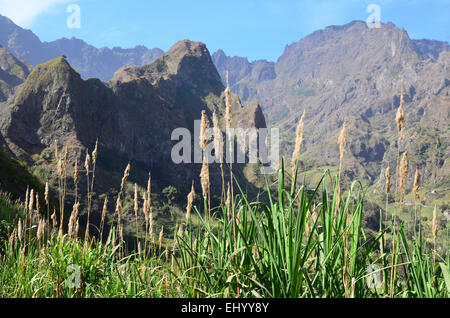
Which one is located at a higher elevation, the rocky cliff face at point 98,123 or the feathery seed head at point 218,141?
the rocky cliff face at point 98,123

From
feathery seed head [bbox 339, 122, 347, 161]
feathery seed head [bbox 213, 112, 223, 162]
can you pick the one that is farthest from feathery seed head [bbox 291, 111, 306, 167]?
feathery seed head [bbox 213, 112, 223, 162]

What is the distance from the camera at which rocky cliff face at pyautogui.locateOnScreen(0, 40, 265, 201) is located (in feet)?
386

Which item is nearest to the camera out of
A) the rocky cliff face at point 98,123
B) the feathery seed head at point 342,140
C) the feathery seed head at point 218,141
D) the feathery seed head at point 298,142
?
the feathery seed head at point 298,142

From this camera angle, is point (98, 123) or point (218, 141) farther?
point (98, 123)

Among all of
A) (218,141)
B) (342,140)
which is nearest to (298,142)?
(342,140)

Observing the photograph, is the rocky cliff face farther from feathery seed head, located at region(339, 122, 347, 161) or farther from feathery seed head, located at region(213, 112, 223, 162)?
feathery seed head, located at region(339, 122, 347, 161)

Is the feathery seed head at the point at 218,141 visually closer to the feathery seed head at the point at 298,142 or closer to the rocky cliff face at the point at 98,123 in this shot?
the feathery seed head at the point at 298,142

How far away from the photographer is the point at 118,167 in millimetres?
143875

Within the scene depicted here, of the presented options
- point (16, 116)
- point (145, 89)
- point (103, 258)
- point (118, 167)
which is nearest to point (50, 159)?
point (16, 116)

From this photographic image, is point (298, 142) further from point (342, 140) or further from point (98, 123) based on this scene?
point (98, 123)

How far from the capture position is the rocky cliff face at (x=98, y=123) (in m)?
118

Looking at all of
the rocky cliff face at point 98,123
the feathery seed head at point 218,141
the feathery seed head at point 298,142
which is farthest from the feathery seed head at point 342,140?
the rocky cliff face at point 98,123

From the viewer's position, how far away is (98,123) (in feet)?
486
